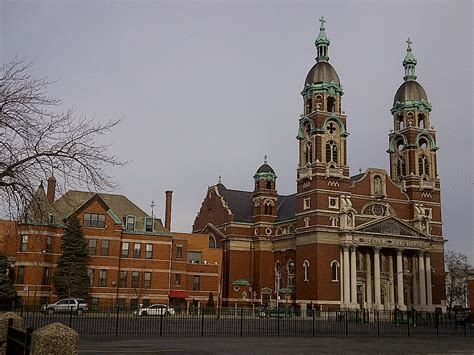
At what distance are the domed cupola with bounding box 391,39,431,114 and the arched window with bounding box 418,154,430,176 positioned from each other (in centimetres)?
735

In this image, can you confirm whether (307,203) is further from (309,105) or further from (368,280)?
(309,105)

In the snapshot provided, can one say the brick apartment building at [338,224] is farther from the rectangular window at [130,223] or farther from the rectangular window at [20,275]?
the rectangular window at [20,275]

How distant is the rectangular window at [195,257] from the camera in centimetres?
7944

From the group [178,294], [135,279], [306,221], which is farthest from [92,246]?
[306,221]

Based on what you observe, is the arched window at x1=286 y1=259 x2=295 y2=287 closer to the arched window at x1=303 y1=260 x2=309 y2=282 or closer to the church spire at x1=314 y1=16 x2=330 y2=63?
the arched window at x1=303 y1=260 x2=309 y2=282

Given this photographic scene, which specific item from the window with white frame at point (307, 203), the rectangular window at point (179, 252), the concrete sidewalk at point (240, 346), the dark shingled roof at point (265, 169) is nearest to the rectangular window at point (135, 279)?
the rectangular window at point (179, 252)

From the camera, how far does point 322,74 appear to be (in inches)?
3130

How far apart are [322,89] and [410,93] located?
53.5ft

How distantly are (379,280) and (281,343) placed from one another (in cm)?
5033

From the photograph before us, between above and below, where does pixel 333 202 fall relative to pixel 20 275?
above

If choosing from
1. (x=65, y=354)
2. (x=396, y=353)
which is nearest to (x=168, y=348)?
(x=396, y=353)

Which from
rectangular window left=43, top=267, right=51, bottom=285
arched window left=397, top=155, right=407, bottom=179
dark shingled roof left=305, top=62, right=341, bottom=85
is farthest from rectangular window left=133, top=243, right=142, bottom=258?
arched window left=397, top=155, right=407, bottom=179

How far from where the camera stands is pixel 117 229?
64625mm

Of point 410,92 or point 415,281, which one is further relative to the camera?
point 410,92
